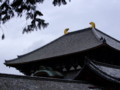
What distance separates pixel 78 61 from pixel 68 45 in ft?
11.9

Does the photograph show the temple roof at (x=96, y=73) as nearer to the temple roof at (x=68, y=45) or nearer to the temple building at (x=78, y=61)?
the temple building at (x=78, y=61)

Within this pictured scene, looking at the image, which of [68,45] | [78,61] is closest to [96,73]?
[78,61]

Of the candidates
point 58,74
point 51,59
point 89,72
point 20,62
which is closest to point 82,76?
point 89,72

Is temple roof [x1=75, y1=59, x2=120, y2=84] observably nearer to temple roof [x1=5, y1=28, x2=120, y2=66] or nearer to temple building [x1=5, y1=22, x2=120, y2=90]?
temple building [x1=5, y1=22, x2=120, y2=90]

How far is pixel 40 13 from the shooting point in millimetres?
7043

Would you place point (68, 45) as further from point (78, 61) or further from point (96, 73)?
point (96, 73)

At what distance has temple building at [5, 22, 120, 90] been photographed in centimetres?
→ 1442

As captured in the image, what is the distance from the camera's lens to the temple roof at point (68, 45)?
20.2m

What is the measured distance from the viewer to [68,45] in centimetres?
2228

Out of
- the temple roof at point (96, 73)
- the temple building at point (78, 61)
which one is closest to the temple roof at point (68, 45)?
the temple building at point (78, 61)

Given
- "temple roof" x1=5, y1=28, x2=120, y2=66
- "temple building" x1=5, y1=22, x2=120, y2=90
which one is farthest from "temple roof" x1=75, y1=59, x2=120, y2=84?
"temple roof" x1=5, y1=28, x2=120, y2=66

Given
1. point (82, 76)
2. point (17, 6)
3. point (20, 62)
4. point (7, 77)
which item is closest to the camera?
point (17, 6)

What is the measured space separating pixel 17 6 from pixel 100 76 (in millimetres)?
7865

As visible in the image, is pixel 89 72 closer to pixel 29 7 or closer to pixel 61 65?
pixel 61 65
